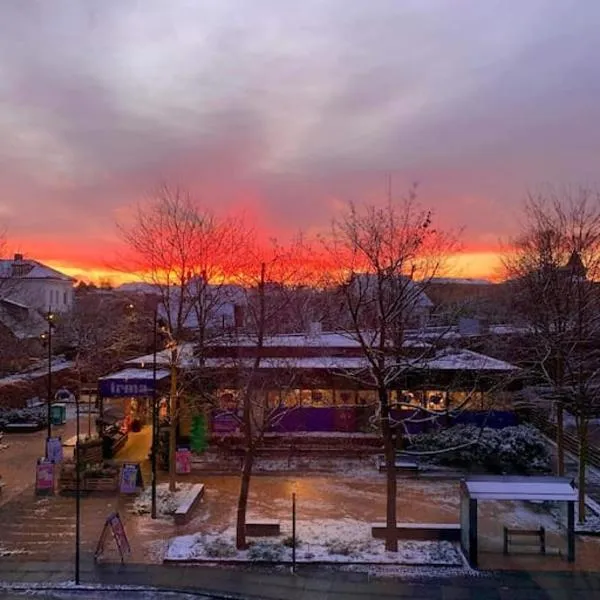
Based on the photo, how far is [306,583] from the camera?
1484 centimetres

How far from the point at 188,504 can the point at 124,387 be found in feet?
29.1

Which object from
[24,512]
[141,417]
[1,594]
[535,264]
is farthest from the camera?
[141,417]

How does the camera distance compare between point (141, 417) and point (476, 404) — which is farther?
point (141, 417)

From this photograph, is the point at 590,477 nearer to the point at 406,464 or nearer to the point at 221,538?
the point at 406,464

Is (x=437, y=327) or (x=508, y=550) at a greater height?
(x=437, y=327)

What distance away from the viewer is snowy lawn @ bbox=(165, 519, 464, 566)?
15969 millimetres

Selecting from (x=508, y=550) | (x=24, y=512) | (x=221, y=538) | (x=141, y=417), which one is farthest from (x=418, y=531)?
(x=141, y=417)

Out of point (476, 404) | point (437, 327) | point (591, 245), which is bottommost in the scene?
point (476, 404)

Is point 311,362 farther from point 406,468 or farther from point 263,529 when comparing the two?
point 263,529

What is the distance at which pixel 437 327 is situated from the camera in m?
29.0

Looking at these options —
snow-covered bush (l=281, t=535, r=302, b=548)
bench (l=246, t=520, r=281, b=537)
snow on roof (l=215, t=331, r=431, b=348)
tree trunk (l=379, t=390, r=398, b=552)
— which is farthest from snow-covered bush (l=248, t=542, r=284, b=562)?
snow on roof (l=215, t=331, r=431, b=348)

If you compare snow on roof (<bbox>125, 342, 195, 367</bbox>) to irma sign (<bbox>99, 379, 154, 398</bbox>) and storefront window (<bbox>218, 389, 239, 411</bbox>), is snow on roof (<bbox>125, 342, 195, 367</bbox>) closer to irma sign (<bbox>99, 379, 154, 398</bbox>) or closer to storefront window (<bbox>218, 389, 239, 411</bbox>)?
irma sign (<bbox>99, 379, 154, 398</bbox>)

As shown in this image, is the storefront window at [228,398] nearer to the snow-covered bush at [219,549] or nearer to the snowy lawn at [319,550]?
the snowy lawn at [319,550]

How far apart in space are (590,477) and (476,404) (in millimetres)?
5780
